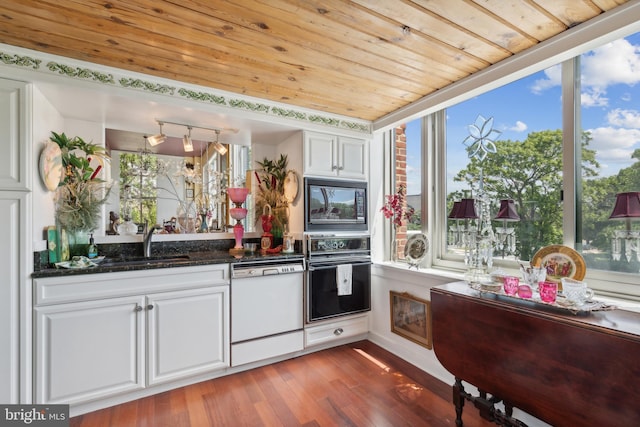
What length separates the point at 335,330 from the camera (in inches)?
110

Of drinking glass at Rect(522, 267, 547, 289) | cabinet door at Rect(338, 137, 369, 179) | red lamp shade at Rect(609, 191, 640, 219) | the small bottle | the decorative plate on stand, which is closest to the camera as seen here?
red lamp shade at Rect(609, 191, 640, 219)

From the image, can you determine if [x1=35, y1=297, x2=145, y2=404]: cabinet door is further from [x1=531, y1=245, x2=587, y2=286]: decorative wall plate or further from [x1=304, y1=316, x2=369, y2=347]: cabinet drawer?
[x1=531, y1=245, x2=587, y2=286]: decorative wall plate

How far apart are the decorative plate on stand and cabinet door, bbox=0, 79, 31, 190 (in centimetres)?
286

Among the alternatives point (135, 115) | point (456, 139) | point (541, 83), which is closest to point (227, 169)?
point (135, 115)

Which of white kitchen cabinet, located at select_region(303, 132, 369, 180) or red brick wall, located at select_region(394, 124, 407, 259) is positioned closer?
white kitchen cabinet, located at select_region(303, 132, 369, 180)

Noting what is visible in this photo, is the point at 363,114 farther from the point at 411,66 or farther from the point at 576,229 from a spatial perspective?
the point at 576,229

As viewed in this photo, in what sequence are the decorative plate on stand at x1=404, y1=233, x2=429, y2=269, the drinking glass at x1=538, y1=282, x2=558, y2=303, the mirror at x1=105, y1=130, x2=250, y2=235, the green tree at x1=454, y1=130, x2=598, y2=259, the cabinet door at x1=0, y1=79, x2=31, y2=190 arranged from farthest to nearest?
the decorative plate on stand at x1=404, y1=233, x2=429, y2=269, the mirror at x1=105, y1=130, x2=250, y2=235, the green tree at x1=454, y1=130, x2=598, y2=259, the cabinet door at x1=0, y1=79, x2=31, y2=190, the drinking glass at x1=538, y1=282, x2=558, y2=303

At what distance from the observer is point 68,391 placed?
179 centimetres

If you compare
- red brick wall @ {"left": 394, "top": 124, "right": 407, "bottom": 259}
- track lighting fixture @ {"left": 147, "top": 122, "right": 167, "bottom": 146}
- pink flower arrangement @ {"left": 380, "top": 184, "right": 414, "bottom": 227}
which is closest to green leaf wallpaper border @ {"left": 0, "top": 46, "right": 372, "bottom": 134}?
red brick wall @ {"left": 394, "top": 124, "right": 407, "bottom": 259}

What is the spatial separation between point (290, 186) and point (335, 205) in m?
0.49

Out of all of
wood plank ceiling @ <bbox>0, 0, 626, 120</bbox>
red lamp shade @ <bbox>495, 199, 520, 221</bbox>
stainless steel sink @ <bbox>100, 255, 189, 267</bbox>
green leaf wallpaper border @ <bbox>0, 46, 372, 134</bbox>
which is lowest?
stainless steel sink @ <bbox>100, 255, 189, 267</bbox>

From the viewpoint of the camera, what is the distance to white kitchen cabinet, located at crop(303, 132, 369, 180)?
8.96 feet

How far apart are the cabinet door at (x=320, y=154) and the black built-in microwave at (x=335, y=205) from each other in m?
0.09

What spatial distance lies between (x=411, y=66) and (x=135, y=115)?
2.18 metres
